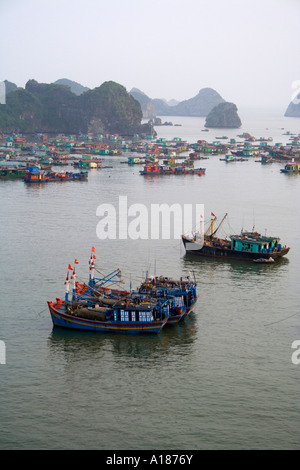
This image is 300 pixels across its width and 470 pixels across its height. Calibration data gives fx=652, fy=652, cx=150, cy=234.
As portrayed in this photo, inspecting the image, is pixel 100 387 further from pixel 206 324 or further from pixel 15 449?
pixel 206 324

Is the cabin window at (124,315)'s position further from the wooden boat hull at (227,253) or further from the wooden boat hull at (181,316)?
the wooden boat hull at (227,253)

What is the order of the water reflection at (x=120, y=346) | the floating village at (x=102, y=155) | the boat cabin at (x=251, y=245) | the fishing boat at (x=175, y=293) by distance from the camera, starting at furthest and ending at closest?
the floating village at (x=102, y=155), the boat cabin at (x=251, y=245), the fishing boat at (x=175, y=293), the water reflection at (x=120, y=346)

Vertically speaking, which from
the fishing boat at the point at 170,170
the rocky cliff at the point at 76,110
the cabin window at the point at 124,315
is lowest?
the cabin window at the point at 124,315

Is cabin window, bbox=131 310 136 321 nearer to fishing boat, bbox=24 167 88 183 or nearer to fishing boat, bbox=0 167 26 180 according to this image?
fishing boat, bbox=24 167 88 183

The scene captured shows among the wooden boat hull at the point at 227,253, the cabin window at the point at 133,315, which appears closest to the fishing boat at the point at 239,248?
the wooden boat hull at the point at 227,253

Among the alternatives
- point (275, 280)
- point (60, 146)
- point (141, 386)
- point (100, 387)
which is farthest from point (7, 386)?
point (60, 146)

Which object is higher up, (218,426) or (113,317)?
(113,317)
